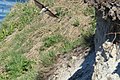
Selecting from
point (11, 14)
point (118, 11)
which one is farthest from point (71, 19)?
point (118, 11)

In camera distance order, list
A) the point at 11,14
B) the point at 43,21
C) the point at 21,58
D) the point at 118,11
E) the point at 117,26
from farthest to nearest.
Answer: the point at 11,14
the point at 43,21
the point at 21,58
the point at 117,26
the point at 118,11

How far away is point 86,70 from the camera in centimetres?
663

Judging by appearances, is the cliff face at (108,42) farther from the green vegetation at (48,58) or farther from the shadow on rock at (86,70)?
the green vegetation at (48,58)

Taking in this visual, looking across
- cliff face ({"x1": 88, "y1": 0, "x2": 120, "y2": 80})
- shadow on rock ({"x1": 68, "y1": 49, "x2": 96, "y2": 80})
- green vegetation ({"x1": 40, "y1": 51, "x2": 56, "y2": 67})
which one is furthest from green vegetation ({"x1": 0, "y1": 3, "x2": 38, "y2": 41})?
cliff face ({"x1": 88, "y1": 0, "x2": 120, "y2": 80})

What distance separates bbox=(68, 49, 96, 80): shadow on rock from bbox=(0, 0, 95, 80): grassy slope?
884 millimetres

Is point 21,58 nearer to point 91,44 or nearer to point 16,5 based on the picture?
point 91,44

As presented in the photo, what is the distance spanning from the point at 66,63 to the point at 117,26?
293cm

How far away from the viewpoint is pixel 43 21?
33.0 feet

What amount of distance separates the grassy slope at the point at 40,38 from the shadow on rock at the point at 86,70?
34.8 inches

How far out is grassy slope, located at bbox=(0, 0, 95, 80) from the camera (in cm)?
812

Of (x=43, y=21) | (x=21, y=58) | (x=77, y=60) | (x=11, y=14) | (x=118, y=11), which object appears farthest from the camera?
(x=11, y=14)

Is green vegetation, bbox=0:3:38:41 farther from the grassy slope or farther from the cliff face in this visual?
the cliff face

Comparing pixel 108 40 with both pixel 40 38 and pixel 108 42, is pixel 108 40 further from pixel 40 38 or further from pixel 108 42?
pixel 40 38

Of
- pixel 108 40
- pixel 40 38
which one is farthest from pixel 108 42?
pixel 40 38
